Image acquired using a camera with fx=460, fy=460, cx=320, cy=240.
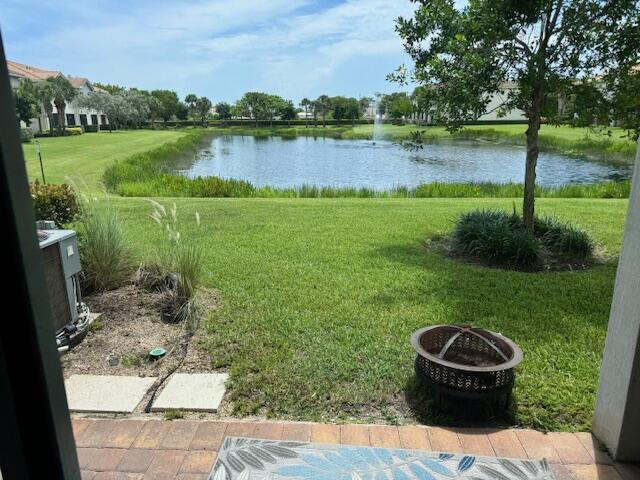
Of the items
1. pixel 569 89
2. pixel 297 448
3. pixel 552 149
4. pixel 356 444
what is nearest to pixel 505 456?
pixel 356 444

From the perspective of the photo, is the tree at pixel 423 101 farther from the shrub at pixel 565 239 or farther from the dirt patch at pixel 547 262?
the shrub at pixel 565 239

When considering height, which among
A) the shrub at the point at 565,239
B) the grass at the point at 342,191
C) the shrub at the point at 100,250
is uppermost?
the shrub at the point at 100,250

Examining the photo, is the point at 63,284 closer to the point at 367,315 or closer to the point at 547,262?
the point at 367,315

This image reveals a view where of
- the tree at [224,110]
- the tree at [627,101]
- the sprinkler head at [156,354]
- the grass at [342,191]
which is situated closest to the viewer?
the sprinkler head at [156,354]

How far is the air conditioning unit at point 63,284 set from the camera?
3.14 meters

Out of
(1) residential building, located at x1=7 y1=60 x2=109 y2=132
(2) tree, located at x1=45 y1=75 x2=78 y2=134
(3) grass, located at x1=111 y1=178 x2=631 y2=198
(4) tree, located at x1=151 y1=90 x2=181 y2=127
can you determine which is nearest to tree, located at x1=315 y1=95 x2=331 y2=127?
(4) tree, located at x1=151 y1=90 x2=181 y2=127

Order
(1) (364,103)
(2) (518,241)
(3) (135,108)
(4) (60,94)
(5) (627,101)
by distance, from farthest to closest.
A: (1) (364,103), (3) (135,108), (4) (60,94), (2) (518,241), (5) (627,101)

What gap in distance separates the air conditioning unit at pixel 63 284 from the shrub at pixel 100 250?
695mm

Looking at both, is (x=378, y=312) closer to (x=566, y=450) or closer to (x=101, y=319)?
(x=566, y=450)

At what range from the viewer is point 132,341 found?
3453 millimetres

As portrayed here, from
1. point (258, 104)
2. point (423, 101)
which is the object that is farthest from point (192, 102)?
point (423, 101)

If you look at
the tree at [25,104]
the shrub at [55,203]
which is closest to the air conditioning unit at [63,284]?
the shrub at [55,203]

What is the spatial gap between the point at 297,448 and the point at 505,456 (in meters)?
1.02

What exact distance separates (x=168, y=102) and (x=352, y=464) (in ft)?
269
